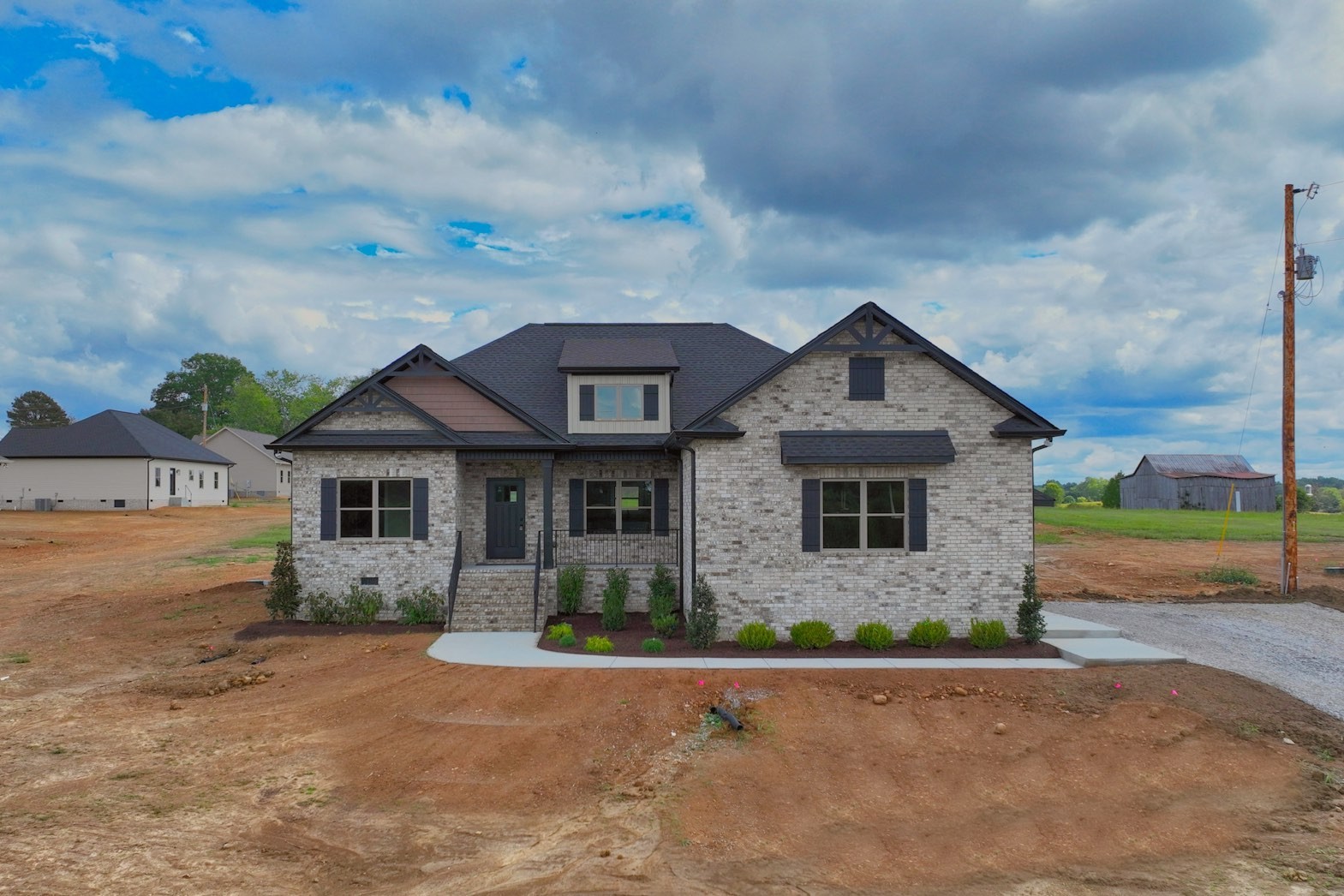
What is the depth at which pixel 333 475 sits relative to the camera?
56.7 ft

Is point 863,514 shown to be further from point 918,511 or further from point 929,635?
point 929,635

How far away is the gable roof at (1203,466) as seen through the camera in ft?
167

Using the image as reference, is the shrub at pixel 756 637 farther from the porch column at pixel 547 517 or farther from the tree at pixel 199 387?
the tree at pixel 199 387

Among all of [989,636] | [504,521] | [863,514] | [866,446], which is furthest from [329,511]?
[989,636]

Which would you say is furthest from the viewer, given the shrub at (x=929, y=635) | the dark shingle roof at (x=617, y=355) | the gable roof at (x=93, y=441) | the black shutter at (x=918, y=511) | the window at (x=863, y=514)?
the gable roof at (x=93, y=441)

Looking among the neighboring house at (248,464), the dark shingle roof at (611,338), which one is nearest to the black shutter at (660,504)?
the dark shingle roof at (611,338)

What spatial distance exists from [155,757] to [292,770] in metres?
1.91

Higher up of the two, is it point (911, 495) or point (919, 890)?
point (911, 495)

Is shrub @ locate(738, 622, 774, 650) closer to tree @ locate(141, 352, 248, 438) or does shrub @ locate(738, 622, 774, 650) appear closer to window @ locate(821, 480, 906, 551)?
window @ locate(821, 480, 906, 551)

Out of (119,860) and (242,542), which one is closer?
(119,860)

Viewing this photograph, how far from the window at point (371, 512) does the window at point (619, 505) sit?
4.34 m

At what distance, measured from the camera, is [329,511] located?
17.2 m

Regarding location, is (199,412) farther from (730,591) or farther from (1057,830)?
(1057,830)

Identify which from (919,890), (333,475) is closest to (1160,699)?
(919,890)
